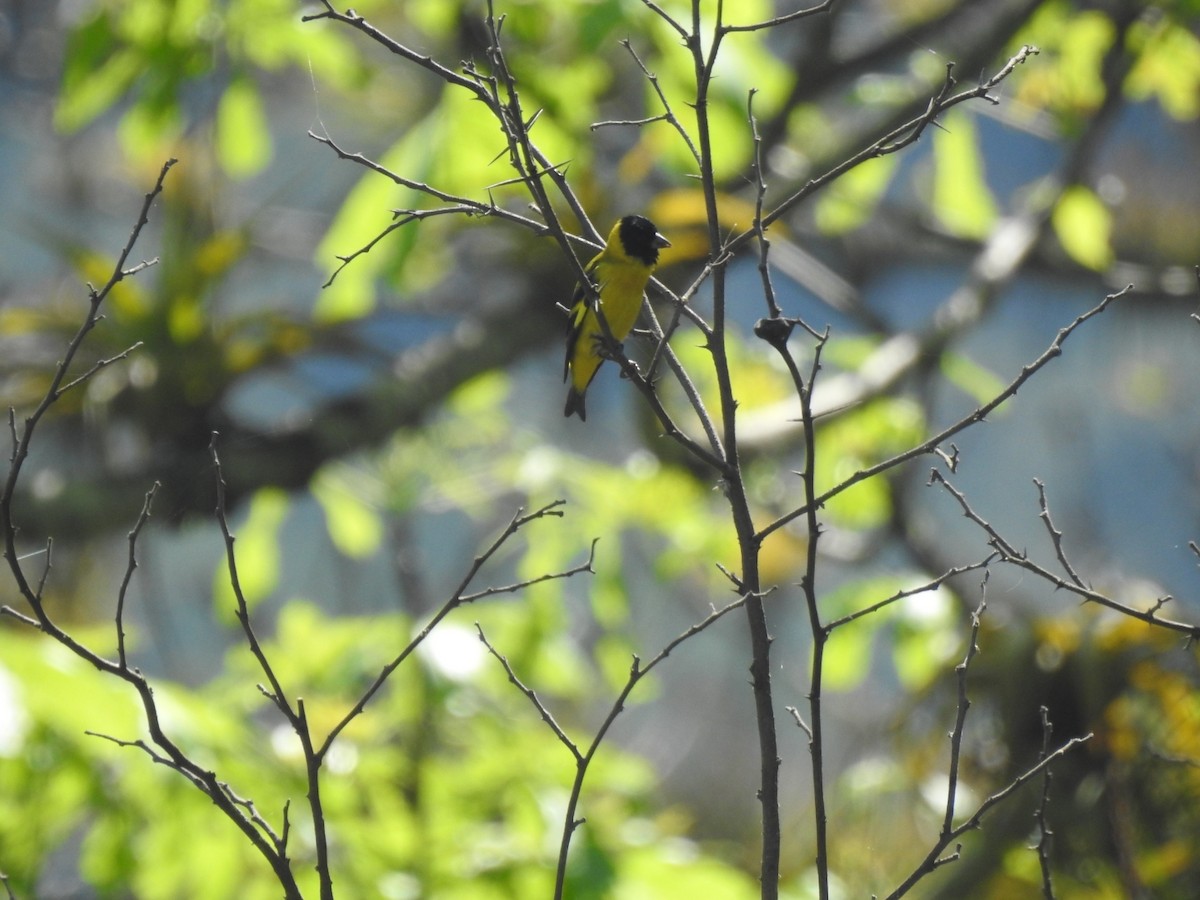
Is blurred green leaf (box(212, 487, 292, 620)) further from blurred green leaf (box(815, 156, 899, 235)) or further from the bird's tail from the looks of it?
blurred green leaf (box(815, 156, 899, 235))

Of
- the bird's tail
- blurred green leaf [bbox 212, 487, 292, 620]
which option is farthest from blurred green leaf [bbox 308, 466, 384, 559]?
the bird's tail

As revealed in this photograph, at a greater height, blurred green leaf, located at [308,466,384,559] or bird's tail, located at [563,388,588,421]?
blurred green leaf, located at [308,466,384,559]

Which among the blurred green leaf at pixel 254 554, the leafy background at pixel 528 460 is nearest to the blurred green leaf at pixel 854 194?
the leafy background at pixel 528 460

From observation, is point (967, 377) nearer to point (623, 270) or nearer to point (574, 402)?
point (574, 402)

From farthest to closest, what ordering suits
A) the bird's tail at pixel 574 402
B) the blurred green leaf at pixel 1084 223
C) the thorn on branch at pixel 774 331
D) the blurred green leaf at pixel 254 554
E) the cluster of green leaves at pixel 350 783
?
the blurred green leaf at pixel 254 554 → the blurred green leaf at pixel 1084 223 → the bird's tail at pixel 574 402 → the cluster of green leaves at pixel 350 783 → the thorn on branch at pixel 774 331

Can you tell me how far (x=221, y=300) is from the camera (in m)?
4.03

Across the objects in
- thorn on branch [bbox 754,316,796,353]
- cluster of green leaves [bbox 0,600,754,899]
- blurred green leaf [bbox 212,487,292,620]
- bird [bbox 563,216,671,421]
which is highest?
blurred green leaf [bbox 212,487,292,620]

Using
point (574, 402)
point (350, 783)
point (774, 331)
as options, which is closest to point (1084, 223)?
point (574, 402)

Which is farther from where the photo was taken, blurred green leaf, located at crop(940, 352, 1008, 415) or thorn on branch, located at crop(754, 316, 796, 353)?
blurred green leaf, located at crop(940, 352, 1008, 415)

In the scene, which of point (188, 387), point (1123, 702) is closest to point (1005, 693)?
point (1123, 702)

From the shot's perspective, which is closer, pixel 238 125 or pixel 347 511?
pixel 238 125

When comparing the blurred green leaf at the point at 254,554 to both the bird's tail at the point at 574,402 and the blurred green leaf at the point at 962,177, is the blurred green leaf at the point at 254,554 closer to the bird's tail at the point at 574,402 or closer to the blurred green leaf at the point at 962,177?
the bird's tail at the point at 574,402

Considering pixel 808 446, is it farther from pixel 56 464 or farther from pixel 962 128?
pixel 56 464

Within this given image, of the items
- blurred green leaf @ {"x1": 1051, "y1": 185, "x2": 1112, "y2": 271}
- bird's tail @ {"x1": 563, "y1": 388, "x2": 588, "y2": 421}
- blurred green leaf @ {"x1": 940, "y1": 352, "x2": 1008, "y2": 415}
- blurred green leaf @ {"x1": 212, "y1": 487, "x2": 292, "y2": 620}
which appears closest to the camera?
bird's tail @ {"x1": 563, "y1": 388, "x2": 588, "y2": 421}
